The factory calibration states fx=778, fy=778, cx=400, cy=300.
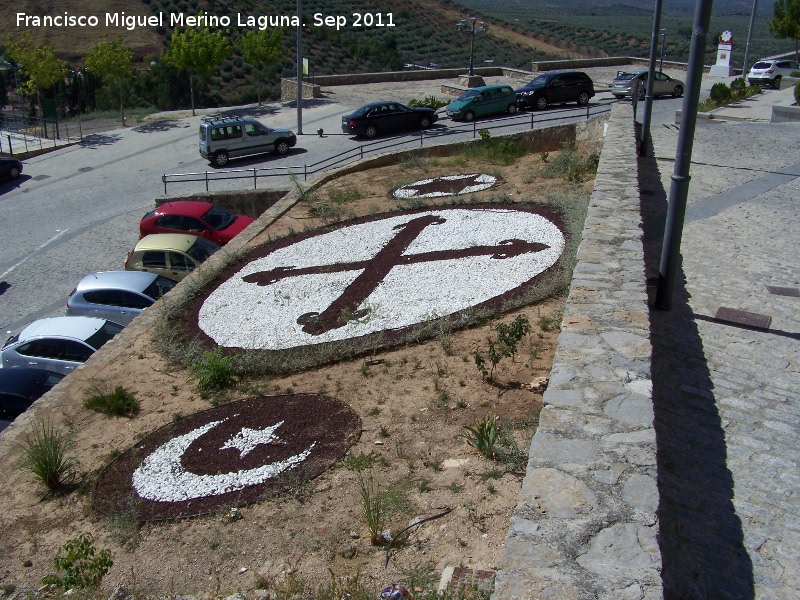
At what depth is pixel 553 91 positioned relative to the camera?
108 ft

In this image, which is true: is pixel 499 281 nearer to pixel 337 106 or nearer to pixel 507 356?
pixel 507 356

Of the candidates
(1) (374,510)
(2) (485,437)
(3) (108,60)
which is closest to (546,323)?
(2) (485,437)

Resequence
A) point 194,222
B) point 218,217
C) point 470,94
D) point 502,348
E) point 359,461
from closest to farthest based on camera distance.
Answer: point 359,461 → point 502,348 → point 194,222 → point 218,217 → point 470,94

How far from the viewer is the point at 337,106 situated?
3803 centimetres

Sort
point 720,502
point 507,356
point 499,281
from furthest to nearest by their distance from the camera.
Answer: point 499,281, point 507,356, point 720,502

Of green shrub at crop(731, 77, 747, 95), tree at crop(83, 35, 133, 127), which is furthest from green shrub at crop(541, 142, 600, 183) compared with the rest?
tree at crop(83, 35, 133, 127)

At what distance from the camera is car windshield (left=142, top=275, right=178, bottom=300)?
614 inches

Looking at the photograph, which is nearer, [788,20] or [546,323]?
[546,323]

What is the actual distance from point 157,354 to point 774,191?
11.8 meters

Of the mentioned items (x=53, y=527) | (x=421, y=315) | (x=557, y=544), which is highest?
(x=557, y=544)

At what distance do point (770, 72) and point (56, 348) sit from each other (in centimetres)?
3852

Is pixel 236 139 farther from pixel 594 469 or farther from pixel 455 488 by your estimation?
pixel 594 469

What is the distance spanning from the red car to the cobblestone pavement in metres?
10.1

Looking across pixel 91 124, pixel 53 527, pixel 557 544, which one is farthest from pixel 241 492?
pixel 91 124
